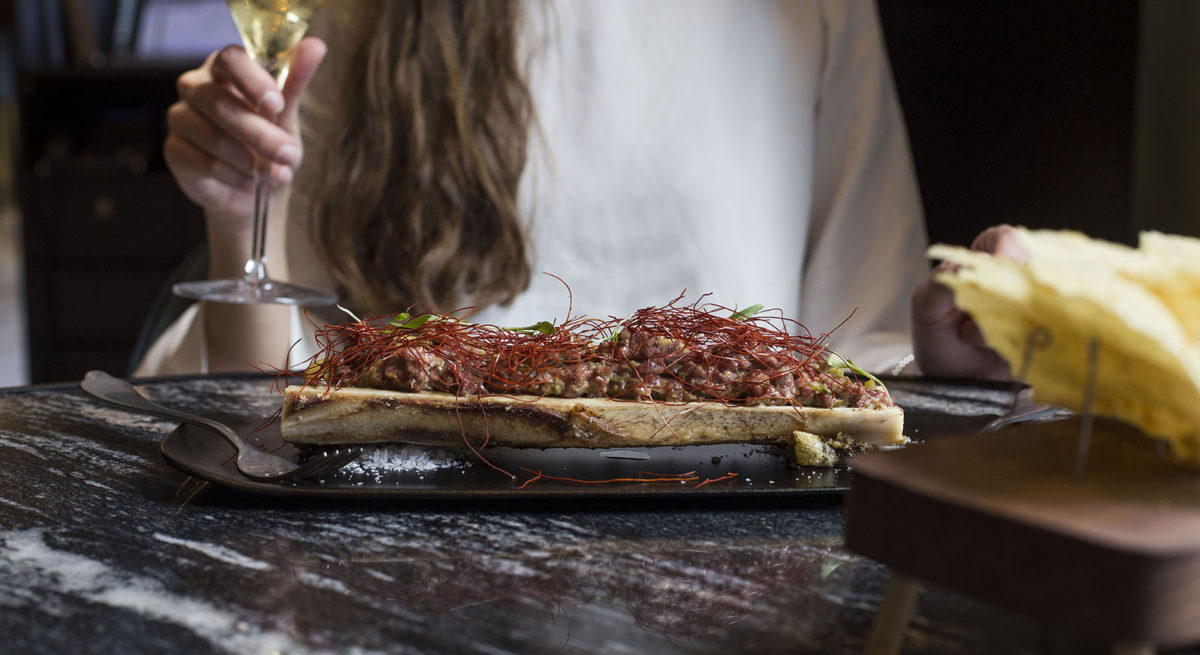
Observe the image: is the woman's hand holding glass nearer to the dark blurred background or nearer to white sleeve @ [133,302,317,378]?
white sleeve @ [133,302,317,378]

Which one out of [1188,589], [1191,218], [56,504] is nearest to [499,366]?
[56,504]

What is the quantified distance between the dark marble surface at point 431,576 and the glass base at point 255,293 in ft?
1.76

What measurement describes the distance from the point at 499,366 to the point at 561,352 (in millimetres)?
66

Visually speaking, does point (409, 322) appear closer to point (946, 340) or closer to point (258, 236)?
point (258, 236)

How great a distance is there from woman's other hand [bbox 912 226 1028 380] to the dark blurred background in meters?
0.98

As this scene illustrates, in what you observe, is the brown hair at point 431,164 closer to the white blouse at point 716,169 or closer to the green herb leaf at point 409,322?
the white blouse at point 716,169

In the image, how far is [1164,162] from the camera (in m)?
2.37

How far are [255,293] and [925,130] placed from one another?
2.09 m

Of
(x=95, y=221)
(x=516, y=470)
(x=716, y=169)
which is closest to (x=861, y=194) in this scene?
(x=716, y=169)

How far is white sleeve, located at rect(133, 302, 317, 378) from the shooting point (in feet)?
6.93

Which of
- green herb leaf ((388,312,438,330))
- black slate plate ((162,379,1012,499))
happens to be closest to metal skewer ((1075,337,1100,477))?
black slate plate ((162,379,1012,499))

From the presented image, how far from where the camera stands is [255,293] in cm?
150

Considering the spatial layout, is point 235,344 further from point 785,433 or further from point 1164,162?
point 1164,162

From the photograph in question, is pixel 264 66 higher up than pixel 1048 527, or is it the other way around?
pixel 264 66
